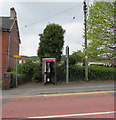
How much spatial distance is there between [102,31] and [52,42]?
→ 18.3 feet

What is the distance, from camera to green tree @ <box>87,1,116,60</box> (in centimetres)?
1188

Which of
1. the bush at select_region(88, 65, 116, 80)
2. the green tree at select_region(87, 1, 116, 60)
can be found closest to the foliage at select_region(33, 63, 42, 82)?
the bush at select_region(88, 65, 116, 80)

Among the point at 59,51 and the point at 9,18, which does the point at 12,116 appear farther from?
the point at 9,18

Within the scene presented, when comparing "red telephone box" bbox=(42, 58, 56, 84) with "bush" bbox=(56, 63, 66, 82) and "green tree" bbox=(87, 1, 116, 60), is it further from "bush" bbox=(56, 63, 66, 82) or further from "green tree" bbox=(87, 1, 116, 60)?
"green tree" bbox=(87, 1, 116, 60)

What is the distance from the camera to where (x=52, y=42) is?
1055 centimetres

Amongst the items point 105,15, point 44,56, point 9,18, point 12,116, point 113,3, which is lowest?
point 12,116

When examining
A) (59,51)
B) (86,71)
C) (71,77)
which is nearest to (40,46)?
(59,51)

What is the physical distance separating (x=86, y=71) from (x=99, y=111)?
657 centimetres

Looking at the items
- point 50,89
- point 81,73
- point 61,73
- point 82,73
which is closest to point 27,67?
point 61,73

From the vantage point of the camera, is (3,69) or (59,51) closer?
(59,51)

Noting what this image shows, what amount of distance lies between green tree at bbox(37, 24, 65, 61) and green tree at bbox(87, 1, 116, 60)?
11.5 ft

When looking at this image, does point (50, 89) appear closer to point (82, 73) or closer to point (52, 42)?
point (82, 73)

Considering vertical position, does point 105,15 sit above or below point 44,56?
above

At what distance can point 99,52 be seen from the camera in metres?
12.1
